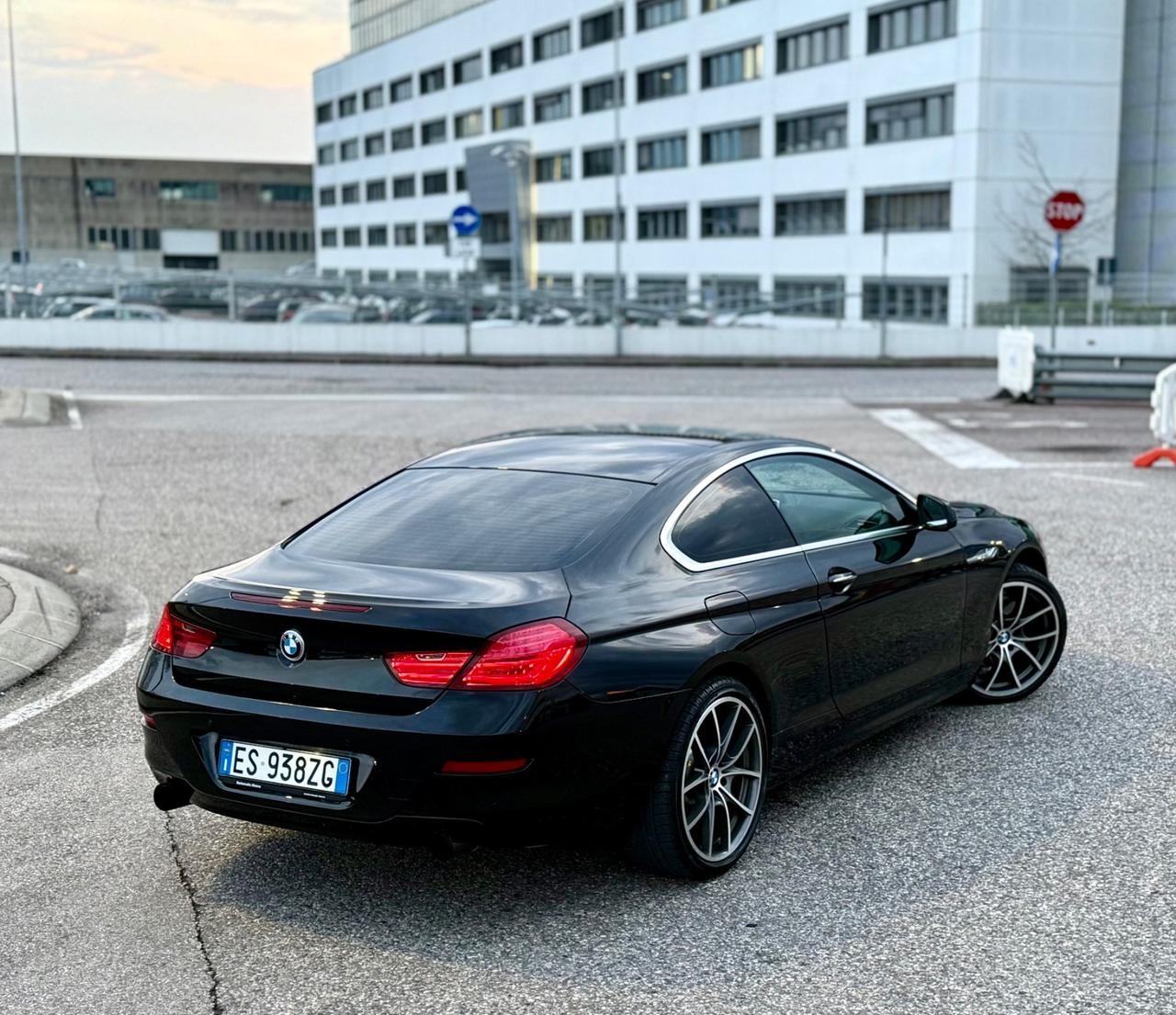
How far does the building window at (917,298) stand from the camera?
43594 millimetres

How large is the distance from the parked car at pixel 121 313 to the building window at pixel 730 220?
87.8ft

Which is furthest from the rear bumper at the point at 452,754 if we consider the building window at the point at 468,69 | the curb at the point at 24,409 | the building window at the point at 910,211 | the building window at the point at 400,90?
the building window at the point at 400,90

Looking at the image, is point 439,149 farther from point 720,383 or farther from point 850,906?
point 850,906

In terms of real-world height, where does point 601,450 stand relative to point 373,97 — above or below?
below

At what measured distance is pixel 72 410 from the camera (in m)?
21.0

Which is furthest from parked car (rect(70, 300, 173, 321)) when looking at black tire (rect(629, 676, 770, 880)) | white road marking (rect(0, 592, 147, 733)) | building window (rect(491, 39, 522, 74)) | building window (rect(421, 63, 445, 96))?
building window (rect(421, 63, 445, 96))

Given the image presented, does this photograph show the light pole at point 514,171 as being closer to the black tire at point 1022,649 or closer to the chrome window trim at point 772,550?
the black tire at point 1022,649

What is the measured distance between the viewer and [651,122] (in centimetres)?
6319

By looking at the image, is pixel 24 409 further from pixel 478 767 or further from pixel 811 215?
pixel 811 215

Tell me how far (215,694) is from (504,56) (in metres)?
75.1

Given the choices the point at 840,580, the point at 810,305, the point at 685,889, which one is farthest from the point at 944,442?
the point at 810,305

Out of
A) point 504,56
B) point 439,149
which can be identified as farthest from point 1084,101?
point 439,149

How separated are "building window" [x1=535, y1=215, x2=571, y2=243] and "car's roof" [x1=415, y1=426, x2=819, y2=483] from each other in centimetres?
6560

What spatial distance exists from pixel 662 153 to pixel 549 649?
2376 inches
